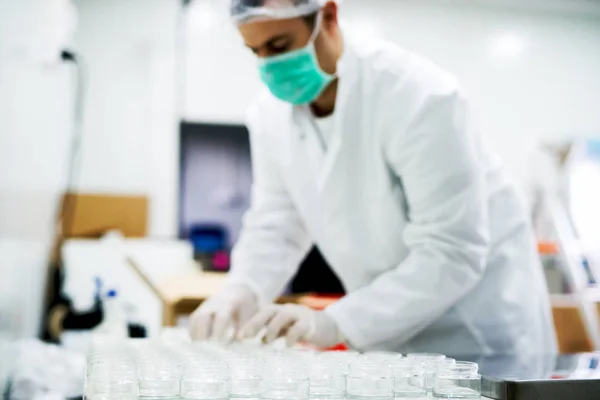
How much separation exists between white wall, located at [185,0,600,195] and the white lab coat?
2071mm

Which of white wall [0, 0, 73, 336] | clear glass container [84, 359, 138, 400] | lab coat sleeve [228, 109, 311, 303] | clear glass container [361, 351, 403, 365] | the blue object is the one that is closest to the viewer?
clear glass container [84, 359, 138, 400]

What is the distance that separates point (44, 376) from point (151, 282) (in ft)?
2.39

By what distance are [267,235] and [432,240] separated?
446 millimetres

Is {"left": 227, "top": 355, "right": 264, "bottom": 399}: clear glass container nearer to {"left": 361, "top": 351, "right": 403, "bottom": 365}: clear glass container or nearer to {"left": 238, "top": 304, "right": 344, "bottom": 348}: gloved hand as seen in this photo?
{"left": 361, "top": 351, "right": 403, "bottom": 365}: clear glass container

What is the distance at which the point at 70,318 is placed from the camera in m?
1.77

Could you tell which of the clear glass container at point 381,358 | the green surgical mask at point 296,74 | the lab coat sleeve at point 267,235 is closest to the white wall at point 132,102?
the lab coat sleeve at point 267,235

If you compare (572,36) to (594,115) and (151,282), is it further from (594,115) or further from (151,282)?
(151,282)

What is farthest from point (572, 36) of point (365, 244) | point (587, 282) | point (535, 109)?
point (365, 244)

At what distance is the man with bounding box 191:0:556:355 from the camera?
1.14 meters

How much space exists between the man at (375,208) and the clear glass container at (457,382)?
1.33 ft

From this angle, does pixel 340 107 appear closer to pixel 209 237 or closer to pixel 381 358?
pixel 381 358

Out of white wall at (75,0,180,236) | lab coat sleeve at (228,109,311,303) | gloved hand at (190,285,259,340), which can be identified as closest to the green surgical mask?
lab coat sleeve at (228,109,311,303)

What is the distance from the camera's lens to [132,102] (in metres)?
3.53

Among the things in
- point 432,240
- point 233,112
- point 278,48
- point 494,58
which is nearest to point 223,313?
point 432,240
